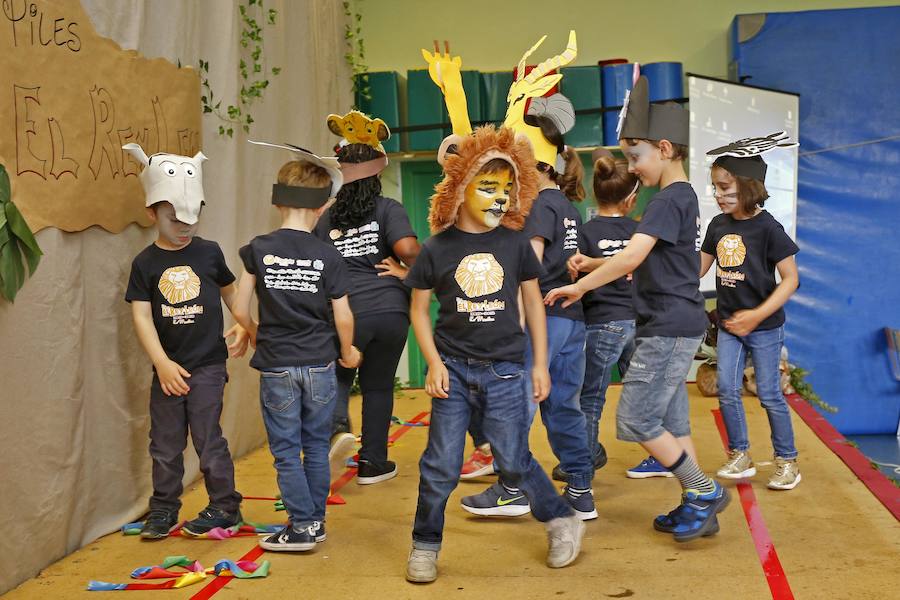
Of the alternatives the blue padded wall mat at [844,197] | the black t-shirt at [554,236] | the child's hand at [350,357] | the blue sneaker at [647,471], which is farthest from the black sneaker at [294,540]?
the blue padded wall mat at [844,197]

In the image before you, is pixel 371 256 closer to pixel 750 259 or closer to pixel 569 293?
pixel 569 293

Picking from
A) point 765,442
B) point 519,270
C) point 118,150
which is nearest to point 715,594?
point 519,270

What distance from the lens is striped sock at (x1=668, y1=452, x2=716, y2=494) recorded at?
3430mm

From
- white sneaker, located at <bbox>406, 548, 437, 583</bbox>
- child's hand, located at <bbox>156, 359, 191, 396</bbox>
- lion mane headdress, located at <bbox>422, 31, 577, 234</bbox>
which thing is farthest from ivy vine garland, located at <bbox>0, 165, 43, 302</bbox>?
white sneaker, located at <bbox>406, 548, 437, 583</bbox>

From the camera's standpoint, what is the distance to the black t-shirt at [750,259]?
13.4ft

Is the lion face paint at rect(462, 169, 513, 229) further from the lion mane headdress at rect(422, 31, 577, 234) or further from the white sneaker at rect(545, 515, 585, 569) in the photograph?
the white sneaker at rect(545, 515, 585, 569)

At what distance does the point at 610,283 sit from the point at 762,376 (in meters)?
0.79

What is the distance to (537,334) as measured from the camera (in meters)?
3.15

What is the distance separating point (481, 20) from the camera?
8344 millimetres

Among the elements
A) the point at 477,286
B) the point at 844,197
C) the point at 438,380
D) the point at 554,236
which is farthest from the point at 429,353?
the point at 844,197

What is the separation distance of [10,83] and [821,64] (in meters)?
6.71

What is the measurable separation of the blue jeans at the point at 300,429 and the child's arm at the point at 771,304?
1.76m

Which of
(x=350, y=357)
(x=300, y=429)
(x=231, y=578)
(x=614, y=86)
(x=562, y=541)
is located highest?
(x=614, y=86)

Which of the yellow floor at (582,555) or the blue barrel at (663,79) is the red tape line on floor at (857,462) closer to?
the yellow floor at (582,555)
